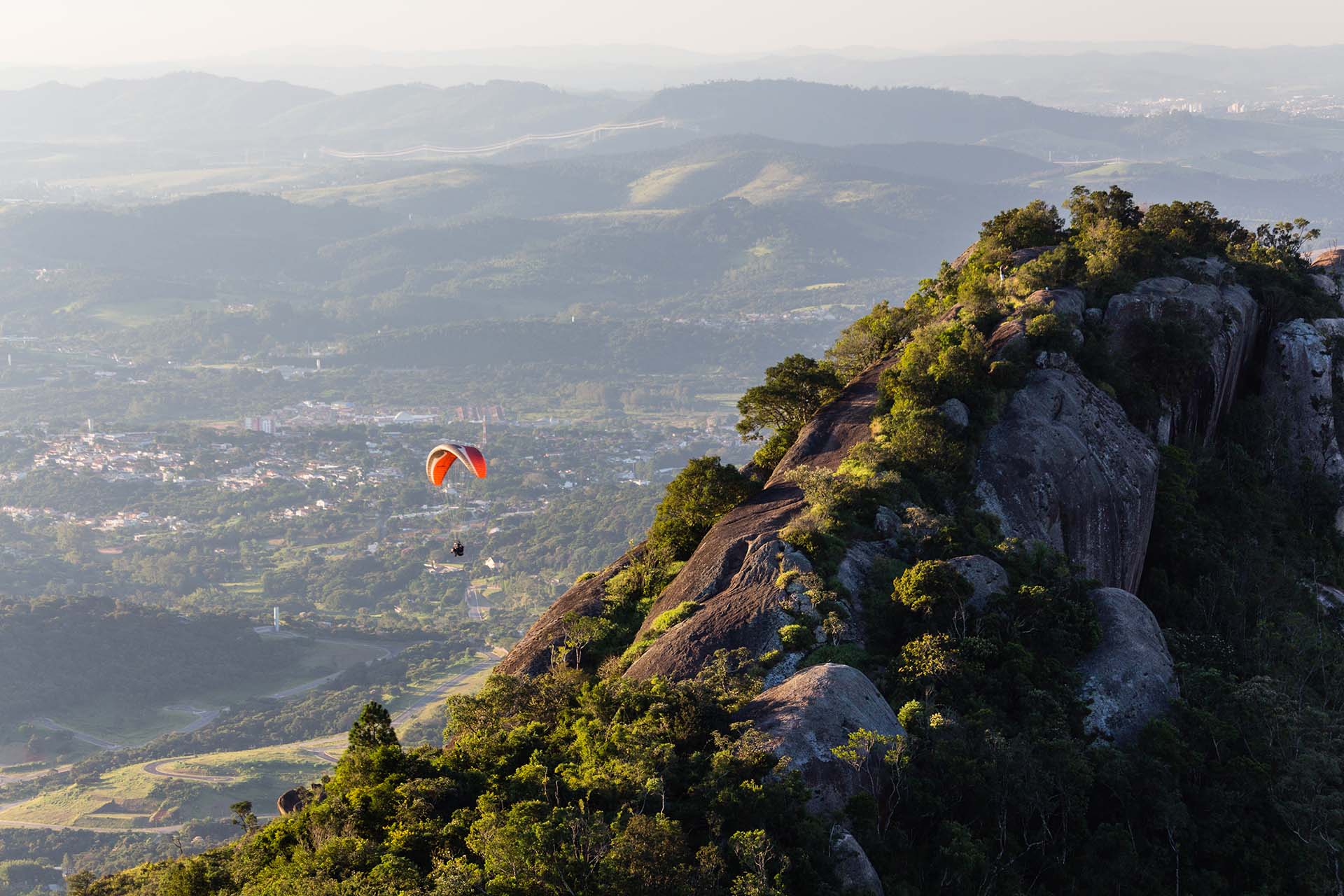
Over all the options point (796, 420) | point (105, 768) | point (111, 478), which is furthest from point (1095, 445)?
point (111, 478)

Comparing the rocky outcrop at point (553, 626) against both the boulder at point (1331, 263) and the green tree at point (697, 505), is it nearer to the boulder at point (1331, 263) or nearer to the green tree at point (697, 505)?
the green tree at point (697, 505)

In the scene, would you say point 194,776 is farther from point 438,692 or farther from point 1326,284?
point 1326,284

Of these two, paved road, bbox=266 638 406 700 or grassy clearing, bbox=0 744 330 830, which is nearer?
grassy clearing, bbox=0 744 330 830

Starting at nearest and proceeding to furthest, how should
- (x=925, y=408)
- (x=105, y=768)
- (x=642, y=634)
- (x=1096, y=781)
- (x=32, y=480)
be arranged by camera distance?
(x=1096, y=781) < (x=642, y=634) < (x=925, y=408) < (x=105, y=768) < (x=32, y=480)

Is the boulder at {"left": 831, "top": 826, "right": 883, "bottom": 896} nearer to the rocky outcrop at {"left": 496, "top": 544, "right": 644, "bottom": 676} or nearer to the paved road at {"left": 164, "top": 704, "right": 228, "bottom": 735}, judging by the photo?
the rocky outcrop at {"left": 496, "top": 544, "right": 644, "bottom": 676}

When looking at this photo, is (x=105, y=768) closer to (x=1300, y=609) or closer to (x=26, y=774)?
(x=26, y=774)

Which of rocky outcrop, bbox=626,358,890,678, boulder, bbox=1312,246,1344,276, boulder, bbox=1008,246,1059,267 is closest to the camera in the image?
rocky outcrop, bbox=626,358,890,678

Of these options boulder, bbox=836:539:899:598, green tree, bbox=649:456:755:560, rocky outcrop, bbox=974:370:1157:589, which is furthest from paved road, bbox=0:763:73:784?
rocky outcrop, bbox=974:370:1157:589

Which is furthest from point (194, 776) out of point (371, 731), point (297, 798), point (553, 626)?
point (371, 731)
